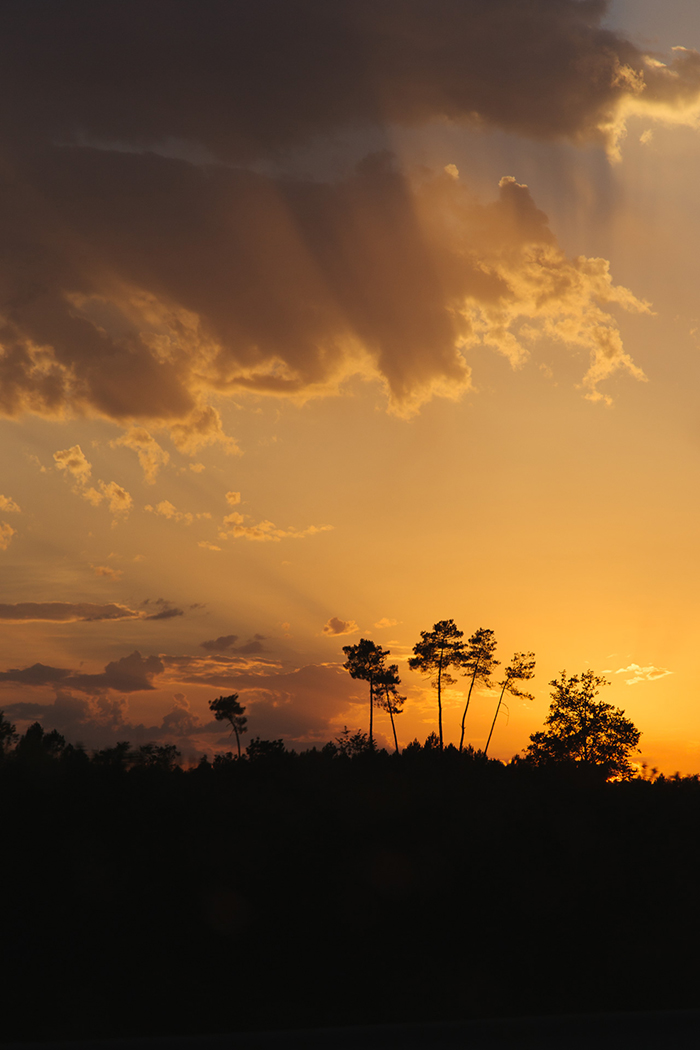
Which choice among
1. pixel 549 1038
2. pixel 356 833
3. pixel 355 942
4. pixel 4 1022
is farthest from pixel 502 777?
pixel 4 1022

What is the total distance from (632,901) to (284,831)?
619 centimetres

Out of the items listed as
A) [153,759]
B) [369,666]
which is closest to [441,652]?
[369,666]

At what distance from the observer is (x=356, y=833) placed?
13531mm

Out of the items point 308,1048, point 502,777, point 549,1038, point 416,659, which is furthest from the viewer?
point 416,659

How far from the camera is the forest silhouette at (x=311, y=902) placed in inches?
427

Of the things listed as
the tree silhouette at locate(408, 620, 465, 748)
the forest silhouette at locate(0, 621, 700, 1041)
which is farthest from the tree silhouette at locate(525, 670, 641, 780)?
the forest silhouette at locate(0, 621, 700, 1041)

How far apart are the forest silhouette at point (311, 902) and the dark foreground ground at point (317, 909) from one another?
0.03m

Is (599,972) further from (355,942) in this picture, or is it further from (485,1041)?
(485,1041)

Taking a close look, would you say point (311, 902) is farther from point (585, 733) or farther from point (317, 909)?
point (585, 733)

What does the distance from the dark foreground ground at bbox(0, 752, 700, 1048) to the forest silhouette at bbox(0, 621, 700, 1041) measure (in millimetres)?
30

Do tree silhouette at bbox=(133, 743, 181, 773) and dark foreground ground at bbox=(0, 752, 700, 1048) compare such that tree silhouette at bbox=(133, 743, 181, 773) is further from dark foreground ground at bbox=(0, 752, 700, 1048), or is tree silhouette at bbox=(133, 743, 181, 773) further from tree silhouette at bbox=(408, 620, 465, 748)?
tree silhouette at bbox=(408, 620, 465, 748)

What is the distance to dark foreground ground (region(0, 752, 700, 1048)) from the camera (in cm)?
1068

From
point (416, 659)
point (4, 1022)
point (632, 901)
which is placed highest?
point (416, 659)

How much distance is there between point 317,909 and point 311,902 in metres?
0.14
